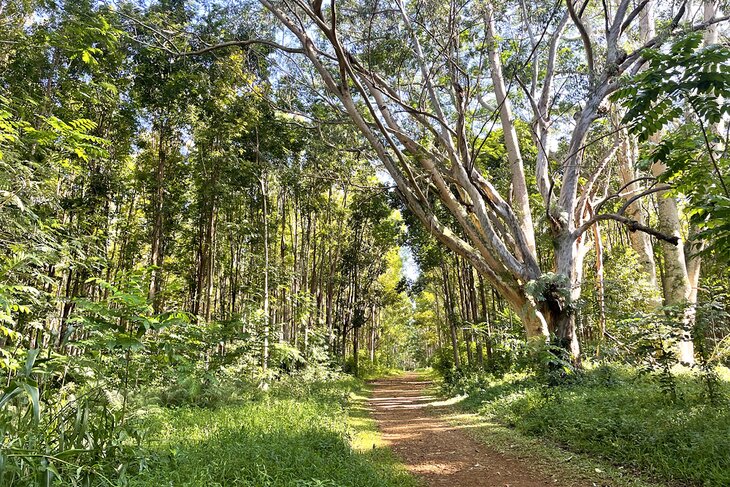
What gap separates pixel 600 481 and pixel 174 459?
4.57 meters

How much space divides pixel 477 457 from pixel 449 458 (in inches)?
16.6

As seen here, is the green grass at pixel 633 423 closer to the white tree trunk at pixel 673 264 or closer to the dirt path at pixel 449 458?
the dirt path at pixel 449 458

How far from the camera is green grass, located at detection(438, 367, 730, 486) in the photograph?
4391mm

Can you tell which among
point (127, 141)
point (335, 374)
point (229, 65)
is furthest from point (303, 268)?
point (229, 65)

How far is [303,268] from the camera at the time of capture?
18.6 m

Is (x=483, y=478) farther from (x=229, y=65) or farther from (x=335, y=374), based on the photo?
(x=335, y=374)

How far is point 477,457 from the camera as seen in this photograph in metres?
6.14

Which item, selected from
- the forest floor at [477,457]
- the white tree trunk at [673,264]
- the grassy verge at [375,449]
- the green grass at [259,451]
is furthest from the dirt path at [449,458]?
the white tree trunk at [673,264]

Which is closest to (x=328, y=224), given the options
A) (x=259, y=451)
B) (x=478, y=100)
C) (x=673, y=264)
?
(x=478, y=100)

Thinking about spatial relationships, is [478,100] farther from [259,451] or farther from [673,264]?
[259,451]

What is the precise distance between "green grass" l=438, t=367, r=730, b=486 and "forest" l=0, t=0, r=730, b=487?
0.05 metres

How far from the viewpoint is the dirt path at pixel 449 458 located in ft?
16.5

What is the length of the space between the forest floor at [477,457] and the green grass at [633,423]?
1.19ft

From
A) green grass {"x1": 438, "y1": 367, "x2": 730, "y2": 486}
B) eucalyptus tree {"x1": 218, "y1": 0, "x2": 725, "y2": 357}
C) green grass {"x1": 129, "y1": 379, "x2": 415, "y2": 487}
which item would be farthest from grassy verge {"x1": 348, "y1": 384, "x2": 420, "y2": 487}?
eucalyptus tree {"x1": 218, "y1": 0, "x2": 725, "y2": 357}
